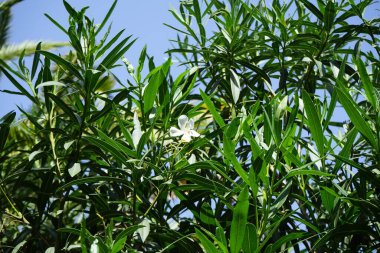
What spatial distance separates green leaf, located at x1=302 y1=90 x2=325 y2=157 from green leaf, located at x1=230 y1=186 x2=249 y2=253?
0.27 metres

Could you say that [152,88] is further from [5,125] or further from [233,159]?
[5,125]

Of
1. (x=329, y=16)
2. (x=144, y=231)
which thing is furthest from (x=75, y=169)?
(x=329, y=16)

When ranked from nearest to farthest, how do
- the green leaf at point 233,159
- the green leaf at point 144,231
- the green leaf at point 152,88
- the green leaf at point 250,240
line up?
the green leaf at point 250,240 → the green leaf at point 233,159 → the green leaf at point 144,231 → the green leaf at point 152,88

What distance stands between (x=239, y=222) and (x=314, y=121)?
0.33 meters

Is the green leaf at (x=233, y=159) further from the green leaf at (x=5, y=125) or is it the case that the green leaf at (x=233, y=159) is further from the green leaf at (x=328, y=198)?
the green leaf at (x=5, y=125)

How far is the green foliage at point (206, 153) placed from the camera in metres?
1.18

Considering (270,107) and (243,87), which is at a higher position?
(243,87)

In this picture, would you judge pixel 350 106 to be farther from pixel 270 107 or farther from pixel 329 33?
pixel 329 33

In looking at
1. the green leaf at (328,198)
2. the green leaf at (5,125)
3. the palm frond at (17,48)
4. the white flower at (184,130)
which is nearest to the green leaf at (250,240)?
the green leaf at (328,198)

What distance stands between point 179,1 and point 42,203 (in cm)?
100

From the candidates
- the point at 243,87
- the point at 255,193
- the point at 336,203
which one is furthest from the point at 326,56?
the point at 255,193

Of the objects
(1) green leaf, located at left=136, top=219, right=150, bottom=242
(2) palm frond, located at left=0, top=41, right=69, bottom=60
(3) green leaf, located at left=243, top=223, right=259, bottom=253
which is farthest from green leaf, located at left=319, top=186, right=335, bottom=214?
(2) palm frond, located at left=0, top=41, right=69, bottom=60

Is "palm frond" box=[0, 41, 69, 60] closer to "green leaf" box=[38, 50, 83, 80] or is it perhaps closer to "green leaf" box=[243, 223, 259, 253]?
"green leaf" box=[38, 50, 83, 80]

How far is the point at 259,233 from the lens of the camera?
1147 mm
